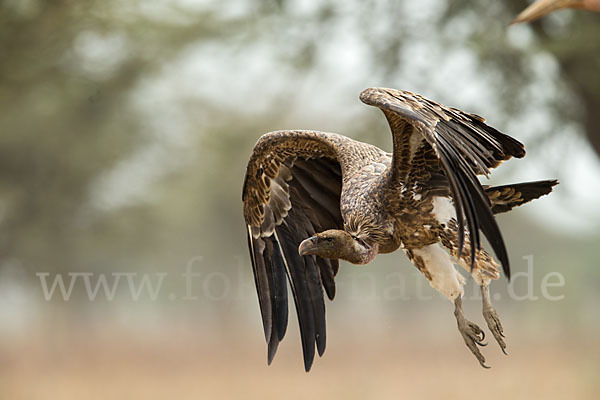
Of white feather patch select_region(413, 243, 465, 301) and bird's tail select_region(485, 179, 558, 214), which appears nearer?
bird's tail select_region(485, 179, 558, 214)

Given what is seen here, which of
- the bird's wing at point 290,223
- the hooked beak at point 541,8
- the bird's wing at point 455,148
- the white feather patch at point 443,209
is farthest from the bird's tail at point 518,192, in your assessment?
the bird's wing at point 290,223

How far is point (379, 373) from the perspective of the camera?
17406 mm

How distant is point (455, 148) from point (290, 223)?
2.16 m

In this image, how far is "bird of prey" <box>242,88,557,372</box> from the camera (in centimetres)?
476

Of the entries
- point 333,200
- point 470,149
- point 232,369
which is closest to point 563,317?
point 232,369

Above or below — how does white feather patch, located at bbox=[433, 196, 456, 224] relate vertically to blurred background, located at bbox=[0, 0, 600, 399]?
below

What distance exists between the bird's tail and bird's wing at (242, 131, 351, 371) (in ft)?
4.14

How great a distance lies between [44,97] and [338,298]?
1292 cm

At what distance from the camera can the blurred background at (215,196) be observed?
43.1ft

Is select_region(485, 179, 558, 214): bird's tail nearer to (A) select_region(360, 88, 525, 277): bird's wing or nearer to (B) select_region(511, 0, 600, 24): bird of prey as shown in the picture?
(A) select_region(360, 88, 525, 277): bird's wing

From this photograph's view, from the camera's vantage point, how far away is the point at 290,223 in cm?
664

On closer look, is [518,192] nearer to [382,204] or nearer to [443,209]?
[443,209]

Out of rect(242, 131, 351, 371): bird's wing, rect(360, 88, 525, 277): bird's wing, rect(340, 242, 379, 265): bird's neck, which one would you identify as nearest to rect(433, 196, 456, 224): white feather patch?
rect(360, 88, 525, 277): bird's wing

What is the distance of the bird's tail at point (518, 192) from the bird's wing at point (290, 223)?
126 centimetres
